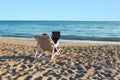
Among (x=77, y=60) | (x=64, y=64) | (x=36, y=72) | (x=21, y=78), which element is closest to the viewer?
(x=21, y=78)

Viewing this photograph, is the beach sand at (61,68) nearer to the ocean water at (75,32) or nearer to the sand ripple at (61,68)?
the sand ripple at (61,68)

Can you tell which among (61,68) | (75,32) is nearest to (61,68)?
(61,68)

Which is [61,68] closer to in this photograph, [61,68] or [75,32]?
[61,68]

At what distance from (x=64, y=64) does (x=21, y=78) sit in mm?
1979

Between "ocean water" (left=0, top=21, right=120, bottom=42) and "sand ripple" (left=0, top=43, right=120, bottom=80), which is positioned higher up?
"sand ripple" (left=0, top=43, right=120, bottom=80)

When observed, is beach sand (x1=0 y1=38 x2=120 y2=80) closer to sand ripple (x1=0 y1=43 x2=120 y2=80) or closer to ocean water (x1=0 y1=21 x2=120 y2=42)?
sand ripple (x1=0 y1=43 x2=120 y2=80)

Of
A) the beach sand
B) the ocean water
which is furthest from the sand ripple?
the ocean water

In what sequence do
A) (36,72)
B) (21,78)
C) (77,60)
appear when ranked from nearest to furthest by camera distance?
(21,78), (36,72), (77,60)

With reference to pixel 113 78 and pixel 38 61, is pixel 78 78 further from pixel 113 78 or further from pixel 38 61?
pixel 38 61

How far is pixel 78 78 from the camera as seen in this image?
5.72m

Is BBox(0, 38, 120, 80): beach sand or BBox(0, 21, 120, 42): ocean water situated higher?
BBox(0, 38, 120, 80): beach sand

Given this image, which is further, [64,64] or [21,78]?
[64,64]

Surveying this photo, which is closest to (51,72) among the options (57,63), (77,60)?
(57,63)

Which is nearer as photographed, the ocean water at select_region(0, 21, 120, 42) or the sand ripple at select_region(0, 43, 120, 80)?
the sand ripple at select_region(0, 43, 120, 80)
